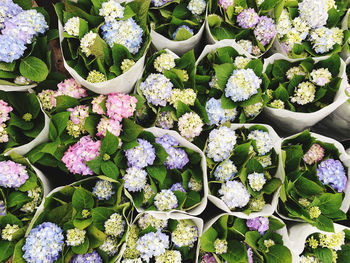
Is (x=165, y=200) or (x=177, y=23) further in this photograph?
(x=177, y=23)

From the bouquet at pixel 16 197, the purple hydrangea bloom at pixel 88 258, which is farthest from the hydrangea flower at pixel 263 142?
the bouquet at pixel 16 197

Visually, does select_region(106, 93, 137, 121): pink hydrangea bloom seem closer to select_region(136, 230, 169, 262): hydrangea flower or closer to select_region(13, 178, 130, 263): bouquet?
select_region(13, 178, 130, 263): bouquet

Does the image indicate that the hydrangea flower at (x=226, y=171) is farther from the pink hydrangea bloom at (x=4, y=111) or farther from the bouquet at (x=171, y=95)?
the pink hydrangea bloom at (x=4, y=111)

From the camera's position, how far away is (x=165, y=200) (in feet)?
3.01

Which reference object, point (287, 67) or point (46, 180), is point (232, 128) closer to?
point (287, 67)

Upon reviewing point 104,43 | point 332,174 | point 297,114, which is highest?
point 104,43

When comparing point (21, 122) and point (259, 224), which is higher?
point (21, 122)

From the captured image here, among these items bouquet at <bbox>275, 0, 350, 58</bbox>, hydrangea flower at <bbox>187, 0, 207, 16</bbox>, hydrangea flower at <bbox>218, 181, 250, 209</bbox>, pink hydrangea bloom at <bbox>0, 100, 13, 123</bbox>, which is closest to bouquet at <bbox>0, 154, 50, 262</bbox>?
pink hydrangea bloom at <bbox>0, 100, 13, 123</bbox>

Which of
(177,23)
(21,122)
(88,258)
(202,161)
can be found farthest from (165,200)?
(177,23)

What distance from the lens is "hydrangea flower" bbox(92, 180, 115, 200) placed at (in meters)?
0.94

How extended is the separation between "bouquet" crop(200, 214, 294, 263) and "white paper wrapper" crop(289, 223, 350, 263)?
0.11 ft

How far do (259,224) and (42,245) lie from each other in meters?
0.68

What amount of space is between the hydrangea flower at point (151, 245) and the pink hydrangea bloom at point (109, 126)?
1.12 ft

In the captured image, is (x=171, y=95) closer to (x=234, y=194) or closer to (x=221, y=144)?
(x=221, y=144)
